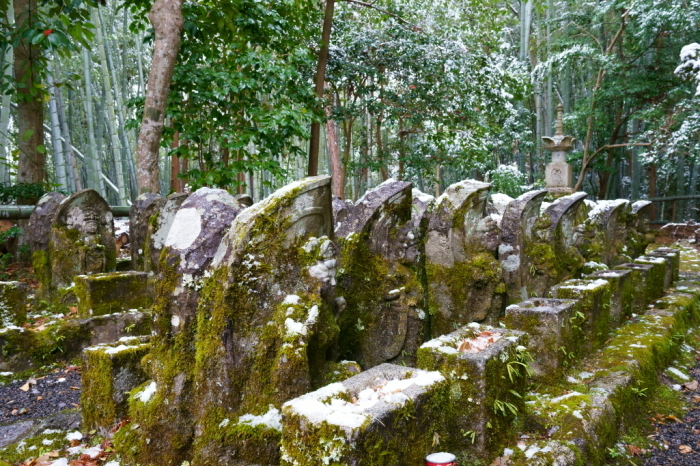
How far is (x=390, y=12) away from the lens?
30.5 feet

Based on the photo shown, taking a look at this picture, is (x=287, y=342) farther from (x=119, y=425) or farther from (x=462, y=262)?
Result: (x=462, y=262)

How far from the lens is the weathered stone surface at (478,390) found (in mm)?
2287

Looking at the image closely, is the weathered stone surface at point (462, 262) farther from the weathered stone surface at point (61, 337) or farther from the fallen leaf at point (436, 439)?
the weathered stone surface at point (61, 337)

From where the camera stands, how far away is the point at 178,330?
2480mm

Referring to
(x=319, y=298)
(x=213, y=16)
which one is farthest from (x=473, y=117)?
(x=319, y=298)

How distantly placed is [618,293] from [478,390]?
2.97 meters

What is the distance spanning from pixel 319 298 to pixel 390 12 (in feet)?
27.0

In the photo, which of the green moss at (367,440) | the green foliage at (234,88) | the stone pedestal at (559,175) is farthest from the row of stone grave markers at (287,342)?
the stone pedestal at (559,175)

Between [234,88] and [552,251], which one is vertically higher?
[234,88]

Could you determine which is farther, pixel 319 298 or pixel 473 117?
pixel 473 117

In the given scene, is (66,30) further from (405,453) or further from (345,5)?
(345,5)

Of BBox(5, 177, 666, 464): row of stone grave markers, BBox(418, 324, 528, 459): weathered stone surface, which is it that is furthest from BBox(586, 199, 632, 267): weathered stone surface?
BBox(418, 324, 528, 459): weathered stone surface

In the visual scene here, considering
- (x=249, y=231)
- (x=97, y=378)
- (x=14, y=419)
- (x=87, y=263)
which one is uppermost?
(x=249, y=231)

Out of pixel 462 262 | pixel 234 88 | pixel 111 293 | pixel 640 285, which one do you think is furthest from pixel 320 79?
pixel 640 285
